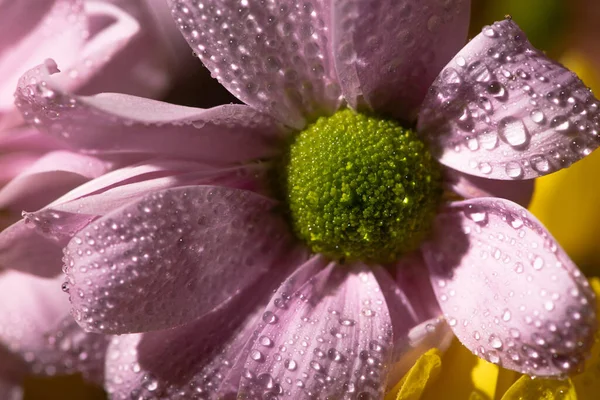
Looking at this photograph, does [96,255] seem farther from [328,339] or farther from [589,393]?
[589,393]

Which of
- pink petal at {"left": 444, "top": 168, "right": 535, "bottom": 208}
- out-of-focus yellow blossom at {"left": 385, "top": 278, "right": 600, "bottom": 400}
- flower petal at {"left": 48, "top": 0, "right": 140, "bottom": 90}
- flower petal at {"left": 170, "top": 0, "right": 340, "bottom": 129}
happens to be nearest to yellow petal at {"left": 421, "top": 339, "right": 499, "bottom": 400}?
out-of-focus yellow blossom at {"left": 385, "top": 278, "right": 600, "bottom": 400}

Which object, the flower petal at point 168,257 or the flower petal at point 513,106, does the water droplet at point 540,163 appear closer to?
the flower petal at point 513,106

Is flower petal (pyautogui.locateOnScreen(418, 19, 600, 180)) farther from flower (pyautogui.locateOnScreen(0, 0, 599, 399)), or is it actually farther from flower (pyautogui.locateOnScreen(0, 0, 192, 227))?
flower (pyautogui.locateOnScreen(0, 0, 192, 227))

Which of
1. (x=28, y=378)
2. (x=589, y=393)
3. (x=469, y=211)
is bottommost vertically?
(x=28, y=378)

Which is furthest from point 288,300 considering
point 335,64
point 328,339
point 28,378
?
point 28,378

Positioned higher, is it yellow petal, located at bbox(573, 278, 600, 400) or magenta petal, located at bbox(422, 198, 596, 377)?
magenta petal, located at bbox(422, 198, 596, 377)

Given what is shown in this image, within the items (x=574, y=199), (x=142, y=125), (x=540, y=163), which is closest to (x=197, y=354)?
(x=142, y=125)

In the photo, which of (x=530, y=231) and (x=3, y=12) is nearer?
(x=530, y=231)

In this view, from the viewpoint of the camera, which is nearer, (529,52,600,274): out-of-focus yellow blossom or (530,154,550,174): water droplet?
(530,154,550,174): water droplet
